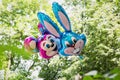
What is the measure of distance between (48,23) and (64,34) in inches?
23.5

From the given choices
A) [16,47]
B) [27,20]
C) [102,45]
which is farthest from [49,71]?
[16,47]

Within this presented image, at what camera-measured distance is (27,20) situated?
48.3ft

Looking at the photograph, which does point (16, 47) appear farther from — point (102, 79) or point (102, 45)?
point (102, 45)

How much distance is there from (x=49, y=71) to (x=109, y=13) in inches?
200

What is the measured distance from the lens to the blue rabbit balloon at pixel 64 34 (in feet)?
24.8

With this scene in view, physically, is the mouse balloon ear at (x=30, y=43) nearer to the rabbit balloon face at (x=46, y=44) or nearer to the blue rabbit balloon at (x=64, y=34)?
the rabbit balloon face at (x=46, y=44)

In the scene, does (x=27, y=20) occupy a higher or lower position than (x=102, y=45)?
higher

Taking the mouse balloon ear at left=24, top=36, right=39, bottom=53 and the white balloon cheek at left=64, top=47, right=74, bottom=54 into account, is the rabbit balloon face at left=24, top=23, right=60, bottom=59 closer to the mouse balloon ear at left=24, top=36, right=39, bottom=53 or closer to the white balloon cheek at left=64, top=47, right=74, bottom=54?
the mouse balloon ear at left=24, top=36, right=39, bottom=53

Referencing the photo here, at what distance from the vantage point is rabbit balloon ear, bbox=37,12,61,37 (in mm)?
7512

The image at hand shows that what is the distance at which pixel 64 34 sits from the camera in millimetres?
7914

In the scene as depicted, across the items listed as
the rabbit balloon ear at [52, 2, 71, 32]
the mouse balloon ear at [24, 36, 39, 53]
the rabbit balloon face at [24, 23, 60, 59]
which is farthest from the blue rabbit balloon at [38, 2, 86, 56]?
the mouse balloon ear at [24, 36, 39, 53]

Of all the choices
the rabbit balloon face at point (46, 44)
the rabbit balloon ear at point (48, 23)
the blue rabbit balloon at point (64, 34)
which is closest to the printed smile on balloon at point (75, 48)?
the blue rabbit balloon at point (64, 34)

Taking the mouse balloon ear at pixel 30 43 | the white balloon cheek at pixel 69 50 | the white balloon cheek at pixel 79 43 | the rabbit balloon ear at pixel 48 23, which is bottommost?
the white balloon cheek at pixel 69 50

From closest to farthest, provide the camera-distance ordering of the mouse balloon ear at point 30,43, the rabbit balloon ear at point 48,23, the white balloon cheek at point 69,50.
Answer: the rabbit balloon ear at point 48,23 < the mouse balloon ear at point 30,43 < the white balloon cheek at point 69,50
